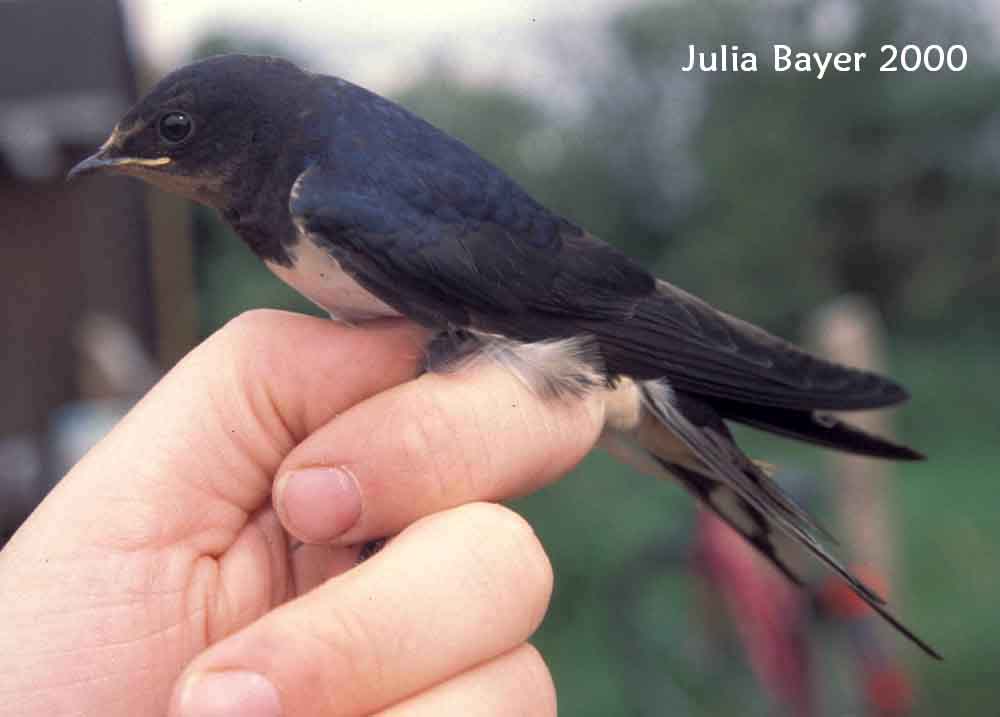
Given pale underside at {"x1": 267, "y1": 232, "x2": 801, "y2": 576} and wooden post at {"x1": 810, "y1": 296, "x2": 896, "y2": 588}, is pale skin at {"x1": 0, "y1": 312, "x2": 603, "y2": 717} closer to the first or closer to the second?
pale underside at {"x1": 267, "y1": 232, "x2": 801, "y2": 576}

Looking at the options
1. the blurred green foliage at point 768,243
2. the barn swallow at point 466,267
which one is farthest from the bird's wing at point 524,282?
the blurred green foliage at point 768,243

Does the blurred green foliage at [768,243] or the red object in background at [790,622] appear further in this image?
the blurred green foliage at [768,243]

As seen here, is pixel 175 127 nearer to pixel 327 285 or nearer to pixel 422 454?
pixel 327 285

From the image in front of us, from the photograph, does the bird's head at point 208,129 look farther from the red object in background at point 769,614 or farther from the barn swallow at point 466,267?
the red object in background at point 769,614

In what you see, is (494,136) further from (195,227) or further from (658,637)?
(658,637)

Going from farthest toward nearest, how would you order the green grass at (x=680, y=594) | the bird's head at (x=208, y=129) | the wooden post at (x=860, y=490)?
the green grass at (x=680, y=594) < the wooden post at (x=860, y=490) < the bird's head at (x=208, y=129)

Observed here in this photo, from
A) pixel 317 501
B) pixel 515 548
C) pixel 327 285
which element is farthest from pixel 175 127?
pixel 515 548
